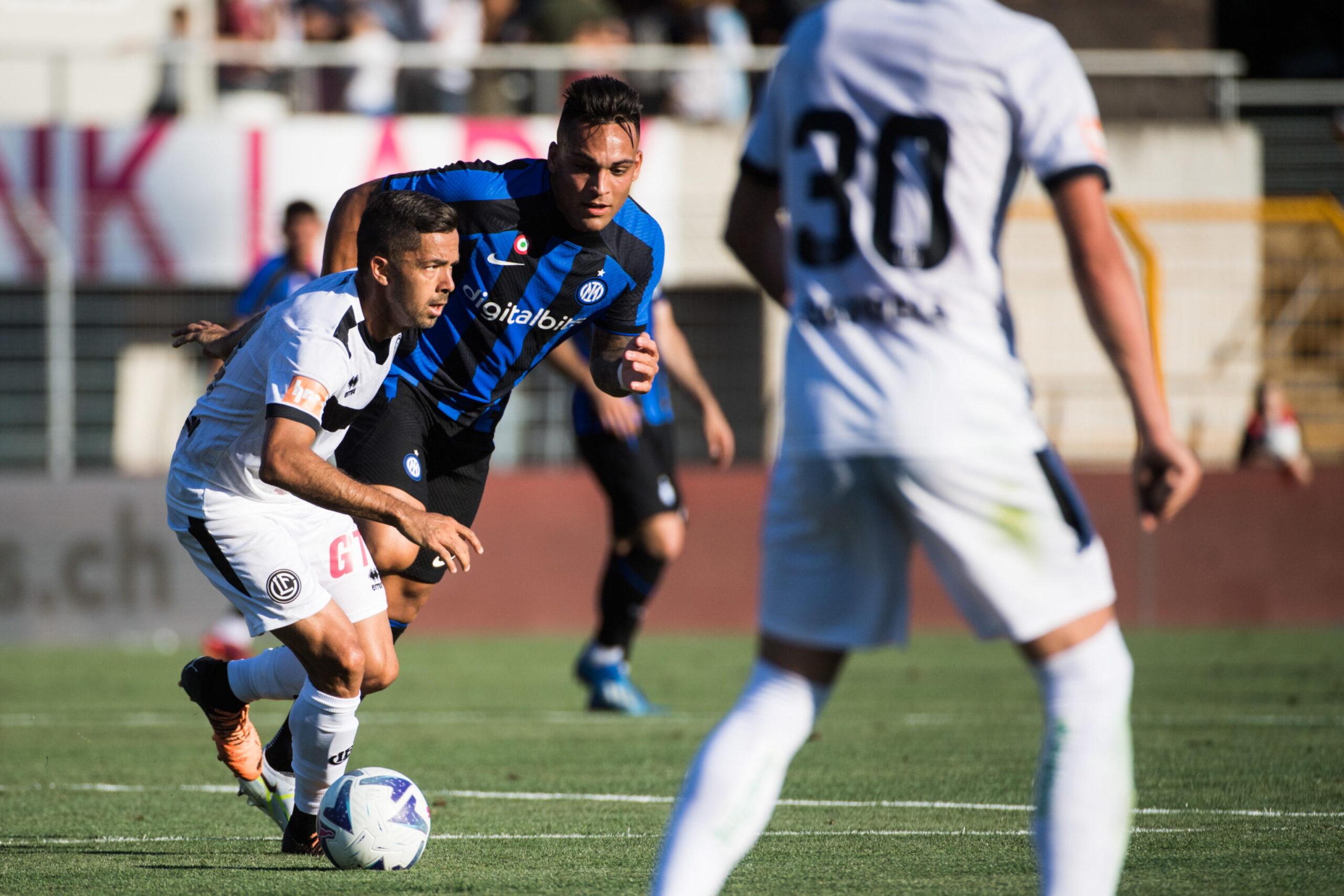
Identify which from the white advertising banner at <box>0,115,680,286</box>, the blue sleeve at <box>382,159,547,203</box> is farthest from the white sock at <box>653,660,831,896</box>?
the white advertising banner at <box>0,115,680,286</box>

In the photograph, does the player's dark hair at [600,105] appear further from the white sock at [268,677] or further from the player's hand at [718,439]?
the player's hand at [718,439]

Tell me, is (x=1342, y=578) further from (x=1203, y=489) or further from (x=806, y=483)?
(x=806, y=483)

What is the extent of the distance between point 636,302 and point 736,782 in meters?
2.95

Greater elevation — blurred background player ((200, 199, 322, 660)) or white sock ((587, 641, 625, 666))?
blurred background player ((200, 199, 322, 660))

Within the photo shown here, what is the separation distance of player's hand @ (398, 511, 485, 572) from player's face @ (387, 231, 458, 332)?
694mm

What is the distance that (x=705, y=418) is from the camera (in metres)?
8.51

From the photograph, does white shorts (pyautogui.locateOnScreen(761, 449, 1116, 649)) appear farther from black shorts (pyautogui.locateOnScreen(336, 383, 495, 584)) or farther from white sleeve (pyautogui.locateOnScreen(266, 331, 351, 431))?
black shorts (pyautogui.locateOnScreen(336, 383, 495, 584))

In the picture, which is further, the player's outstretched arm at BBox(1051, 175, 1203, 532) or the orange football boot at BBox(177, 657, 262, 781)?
the orange football boot at BBox(177, 657, 262, 781)

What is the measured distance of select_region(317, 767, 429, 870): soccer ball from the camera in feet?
16.6

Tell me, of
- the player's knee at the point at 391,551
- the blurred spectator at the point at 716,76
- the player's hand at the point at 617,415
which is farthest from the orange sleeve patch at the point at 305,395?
the blurred spectator at the point at 716,76

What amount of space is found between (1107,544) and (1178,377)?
5.45 feet

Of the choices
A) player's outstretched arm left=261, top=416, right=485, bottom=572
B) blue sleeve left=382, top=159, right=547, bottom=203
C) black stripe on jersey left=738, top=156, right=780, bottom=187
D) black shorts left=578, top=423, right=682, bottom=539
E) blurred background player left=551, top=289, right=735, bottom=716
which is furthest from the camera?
black shorts left=578, top=423, right=682, bottom=539

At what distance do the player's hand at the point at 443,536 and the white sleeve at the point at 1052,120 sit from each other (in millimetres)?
1822

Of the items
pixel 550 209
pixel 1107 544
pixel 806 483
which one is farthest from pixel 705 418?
pixel 1107 544
